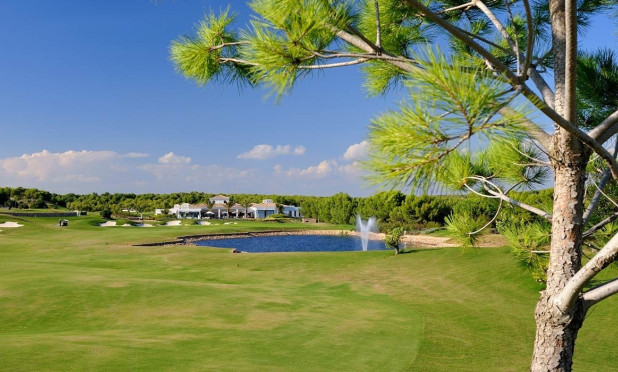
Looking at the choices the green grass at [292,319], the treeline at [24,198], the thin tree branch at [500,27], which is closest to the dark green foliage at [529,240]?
the thin tree branch at [500,27]

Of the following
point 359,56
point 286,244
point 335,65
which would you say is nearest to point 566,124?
point 359,56

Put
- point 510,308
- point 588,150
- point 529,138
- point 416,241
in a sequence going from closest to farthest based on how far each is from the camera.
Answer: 1. point 588,150
2. point 529,138
3. point 510,308
4. point 416,241

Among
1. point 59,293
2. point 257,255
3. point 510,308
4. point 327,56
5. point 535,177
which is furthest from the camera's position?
point 257,255

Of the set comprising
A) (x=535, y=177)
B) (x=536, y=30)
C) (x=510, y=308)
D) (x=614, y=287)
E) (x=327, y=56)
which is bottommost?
(x=510, y=308)

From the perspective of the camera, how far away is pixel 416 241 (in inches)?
1501

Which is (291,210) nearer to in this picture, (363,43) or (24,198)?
(24,198)

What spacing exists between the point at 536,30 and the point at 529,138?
9.02 feet

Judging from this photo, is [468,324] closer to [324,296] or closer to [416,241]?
[324,296]

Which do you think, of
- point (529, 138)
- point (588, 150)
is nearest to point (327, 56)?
point (529, 138)

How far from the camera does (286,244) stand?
40.4m

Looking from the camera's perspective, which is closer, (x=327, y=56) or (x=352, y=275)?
(x=327, y=56)

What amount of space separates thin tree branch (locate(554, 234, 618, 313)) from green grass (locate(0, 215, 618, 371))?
4533 mm

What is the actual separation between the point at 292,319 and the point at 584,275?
26.9 feet

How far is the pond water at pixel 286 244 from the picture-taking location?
3609 centimetres
